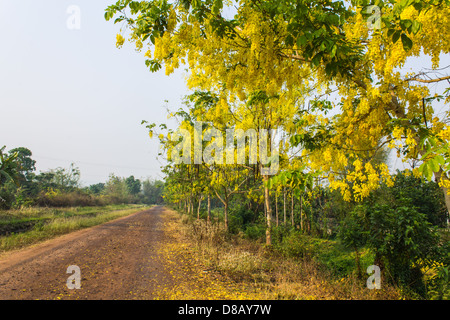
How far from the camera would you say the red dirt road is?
439 cm

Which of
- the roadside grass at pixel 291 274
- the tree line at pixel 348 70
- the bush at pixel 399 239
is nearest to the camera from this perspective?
the tree line at pixel 348 70

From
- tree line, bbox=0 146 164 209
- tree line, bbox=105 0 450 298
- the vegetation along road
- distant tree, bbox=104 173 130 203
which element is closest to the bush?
tree line, bbox=105 0 450 298

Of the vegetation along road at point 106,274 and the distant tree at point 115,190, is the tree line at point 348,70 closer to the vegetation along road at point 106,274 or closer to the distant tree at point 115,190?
the vegetation along road at point 106,274

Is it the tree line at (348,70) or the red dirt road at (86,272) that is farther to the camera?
the red dirt road at (86,272)

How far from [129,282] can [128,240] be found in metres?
5.46

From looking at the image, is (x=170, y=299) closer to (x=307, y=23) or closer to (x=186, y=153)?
(x=307, y=23)

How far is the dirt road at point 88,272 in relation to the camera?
4.40m

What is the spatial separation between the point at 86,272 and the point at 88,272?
48mm

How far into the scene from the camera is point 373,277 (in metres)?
5.05

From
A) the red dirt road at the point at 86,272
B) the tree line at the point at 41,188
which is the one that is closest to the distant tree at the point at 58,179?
the tree line at the point at 41,188

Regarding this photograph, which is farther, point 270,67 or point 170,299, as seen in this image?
point 170,299

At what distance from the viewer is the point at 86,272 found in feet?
18.5
